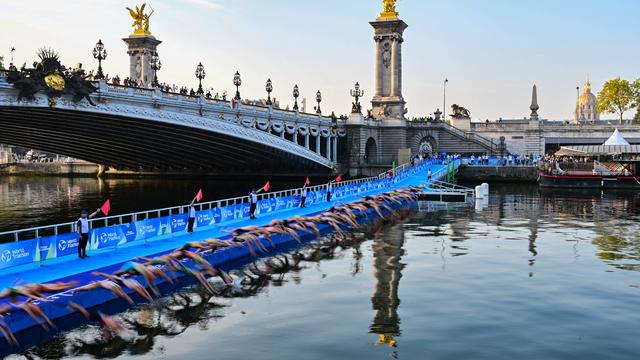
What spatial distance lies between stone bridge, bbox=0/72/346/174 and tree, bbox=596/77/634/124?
6076cm

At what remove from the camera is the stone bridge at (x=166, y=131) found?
2048 inches

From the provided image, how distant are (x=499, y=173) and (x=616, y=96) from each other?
177ft

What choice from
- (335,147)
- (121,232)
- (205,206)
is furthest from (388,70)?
(121,232)

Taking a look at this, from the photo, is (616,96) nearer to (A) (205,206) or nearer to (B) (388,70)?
(B) (388,70)

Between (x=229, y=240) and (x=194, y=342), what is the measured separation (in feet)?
38.5

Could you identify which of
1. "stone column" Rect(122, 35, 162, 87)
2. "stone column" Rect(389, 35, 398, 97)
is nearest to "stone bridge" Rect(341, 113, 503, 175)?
"stone column" Rect(389, 35, 398, 97)

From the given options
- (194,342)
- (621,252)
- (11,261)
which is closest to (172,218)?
(11,261)

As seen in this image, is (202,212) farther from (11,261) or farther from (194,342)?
(194,342)

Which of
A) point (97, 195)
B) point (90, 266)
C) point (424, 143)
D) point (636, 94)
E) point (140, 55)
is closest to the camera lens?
point (90, 266)

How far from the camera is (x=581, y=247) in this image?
35875mm

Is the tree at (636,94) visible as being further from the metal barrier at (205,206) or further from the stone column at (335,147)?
the stone column at (335,147)

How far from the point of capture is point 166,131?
210ft

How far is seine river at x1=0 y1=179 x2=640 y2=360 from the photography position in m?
18.8

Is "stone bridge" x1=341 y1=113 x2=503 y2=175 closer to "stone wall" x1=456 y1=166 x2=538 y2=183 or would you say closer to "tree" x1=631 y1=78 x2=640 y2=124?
"stone wall" x1=456 y1=166 x2=538 y2=183
